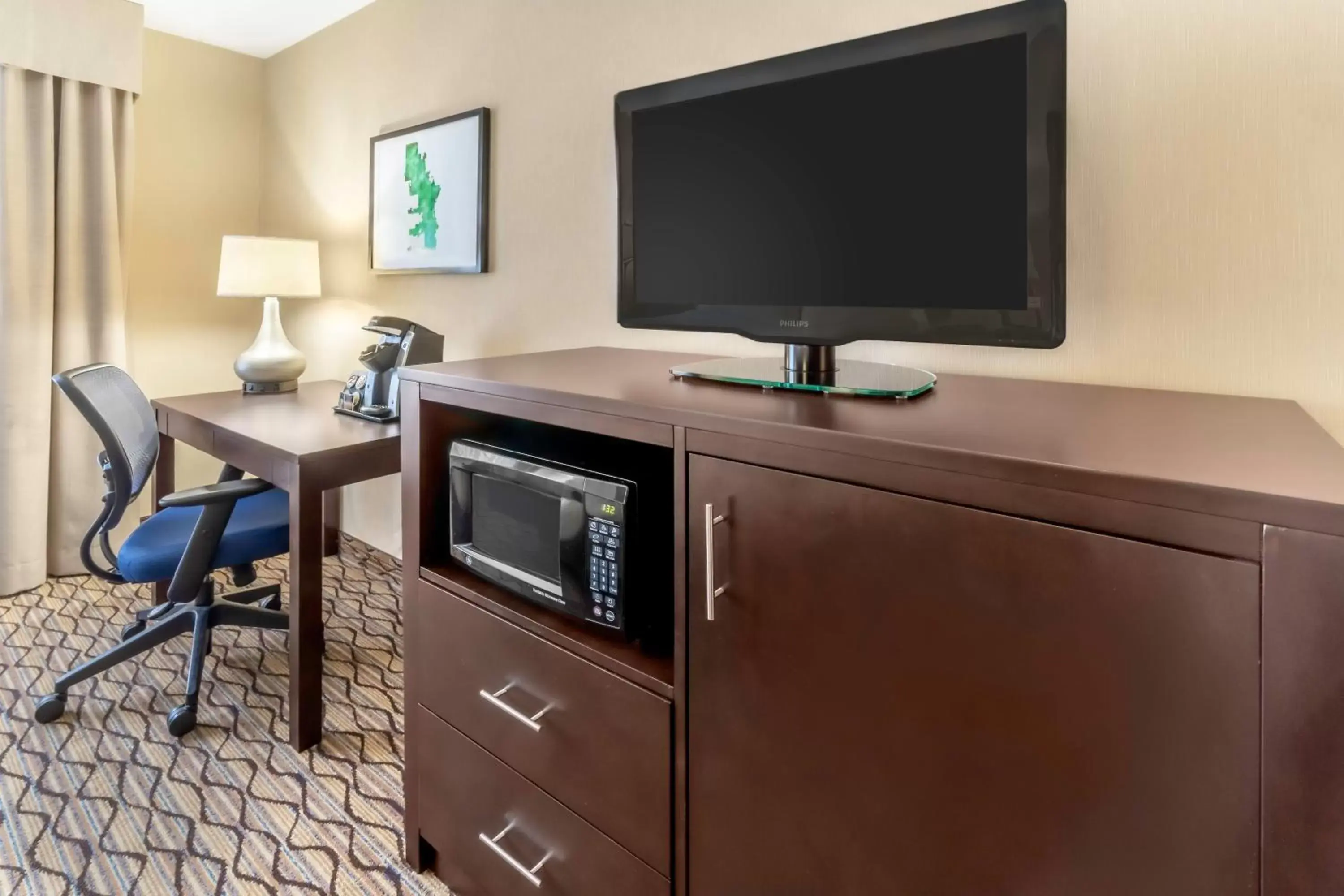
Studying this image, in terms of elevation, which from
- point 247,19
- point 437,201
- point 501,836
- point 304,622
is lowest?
point 501,836

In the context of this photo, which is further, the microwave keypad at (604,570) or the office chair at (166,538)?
the office chair at (166,538)

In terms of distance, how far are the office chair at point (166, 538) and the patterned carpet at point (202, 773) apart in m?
0.09

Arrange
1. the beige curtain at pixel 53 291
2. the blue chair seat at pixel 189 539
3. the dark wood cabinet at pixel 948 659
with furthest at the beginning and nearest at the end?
the beige curtain at pixel 53 291, the blue chair seat at pixel 189 539, the dark wood cabinet at pixel 948 659

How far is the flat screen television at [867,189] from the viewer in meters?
1.00

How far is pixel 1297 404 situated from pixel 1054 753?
72 centimetres

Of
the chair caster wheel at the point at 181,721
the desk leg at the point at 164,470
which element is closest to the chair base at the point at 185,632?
the chair caster wheel at the point at 181,721

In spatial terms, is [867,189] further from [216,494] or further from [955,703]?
[216,494]

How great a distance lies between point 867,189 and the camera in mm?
1127

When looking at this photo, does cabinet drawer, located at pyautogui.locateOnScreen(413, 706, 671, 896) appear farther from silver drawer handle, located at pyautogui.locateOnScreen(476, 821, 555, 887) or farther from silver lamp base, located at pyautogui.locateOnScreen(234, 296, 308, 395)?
silver lamp base, located at pyautogui.locateOnScreen(234, 296, 308, 395)

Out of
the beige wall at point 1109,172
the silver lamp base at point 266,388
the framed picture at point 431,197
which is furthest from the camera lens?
the silver lamp base at point 266,388

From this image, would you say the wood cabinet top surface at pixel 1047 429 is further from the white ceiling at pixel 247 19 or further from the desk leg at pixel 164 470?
the white ceiling at pixel 247 19

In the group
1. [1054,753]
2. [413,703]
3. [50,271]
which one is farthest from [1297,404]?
[50,271]

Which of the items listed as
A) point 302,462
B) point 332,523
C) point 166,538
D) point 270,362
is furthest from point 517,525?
point 332,523

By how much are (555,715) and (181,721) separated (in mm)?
1343
